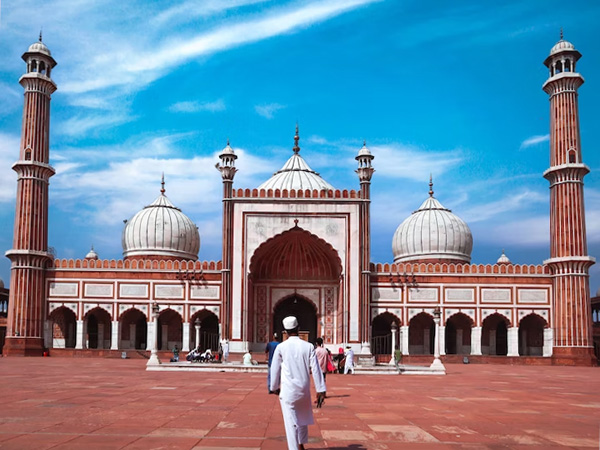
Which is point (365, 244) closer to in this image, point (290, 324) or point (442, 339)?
point (442, 339)

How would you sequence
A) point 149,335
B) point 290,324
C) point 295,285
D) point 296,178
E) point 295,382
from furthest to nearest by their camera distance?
point 296,178
point 295,285
point 149,335
point 290,324
point 295,382

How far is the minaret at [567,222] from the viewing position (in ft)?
104

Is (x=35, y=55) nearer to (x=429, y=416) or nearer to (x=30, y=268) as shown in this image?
(x=30, y=268)

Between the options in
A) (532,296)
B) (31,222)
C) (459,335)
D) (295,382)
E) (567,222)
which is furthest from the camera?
(459,335)

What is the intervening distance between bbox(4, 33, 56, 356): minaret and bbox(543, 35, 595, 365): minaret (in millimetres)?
23280

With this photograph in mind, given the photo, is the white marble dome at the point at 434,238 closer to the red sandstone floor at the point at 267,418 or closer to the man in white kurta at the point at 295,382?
the red sandstone floor at the point at 267,418

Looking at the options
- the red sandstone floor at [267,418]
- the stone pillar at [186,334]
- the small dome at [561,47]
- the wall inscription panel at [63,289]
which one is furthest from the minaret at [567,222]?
the wall inscription panel at [63,289]

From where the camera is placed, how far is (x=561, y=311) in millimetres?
32156

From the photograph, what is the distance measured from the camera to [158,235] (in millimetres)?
39188

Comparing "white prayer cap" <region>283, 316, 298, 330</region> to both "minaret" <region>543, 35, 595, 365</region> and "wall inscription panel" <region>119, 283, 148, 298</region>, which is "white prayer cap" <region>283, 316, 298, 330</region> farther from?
"minaret" <region>543, 35, 595, 365</region>

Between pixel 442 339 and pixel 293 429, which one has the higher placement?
pixel 293 429

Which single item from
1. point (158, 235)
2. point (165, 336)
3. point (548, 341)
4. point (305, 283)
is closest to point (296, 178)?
point (305, 283)

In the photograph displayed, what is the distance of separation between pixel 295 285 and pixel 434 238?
32.1ft

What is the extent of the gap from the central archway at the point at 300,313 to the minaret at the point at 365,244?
3.31 metres
